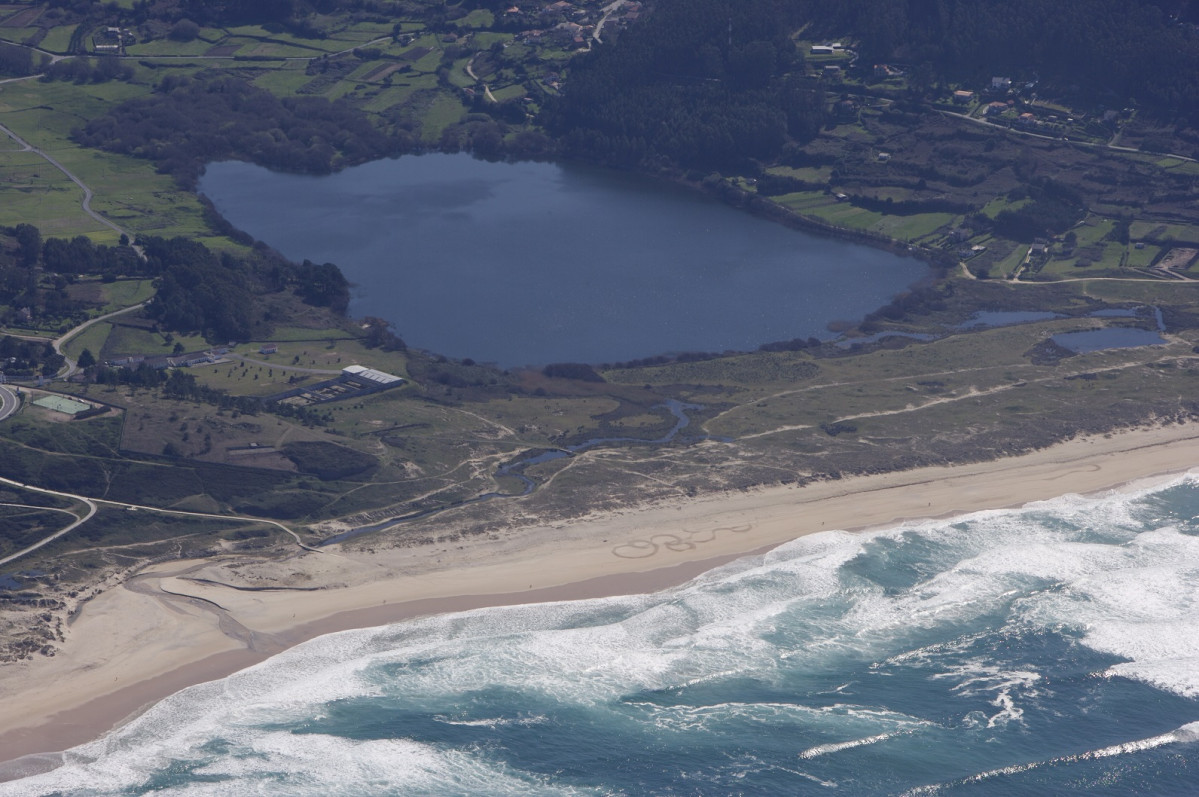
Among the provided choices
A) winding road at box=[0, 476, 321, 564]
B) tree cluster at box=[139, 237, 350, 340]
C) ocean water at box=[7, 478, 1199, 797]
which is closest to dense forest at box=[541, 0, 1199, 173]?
tree cluster at box=[139, 237, 350, 340]

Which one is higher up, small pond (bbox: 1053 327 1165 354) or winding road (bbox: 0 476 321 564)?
A: small pond (bbox: 1053 327 1165 354)

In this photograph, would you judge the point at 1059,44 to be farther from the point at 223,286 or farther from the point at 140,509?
the point at 140,509

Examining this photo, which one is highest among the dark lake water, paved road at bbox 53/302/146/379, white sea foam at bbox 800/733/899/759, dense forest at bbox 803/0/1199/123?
dense forest at bbox 803/0/1199/123

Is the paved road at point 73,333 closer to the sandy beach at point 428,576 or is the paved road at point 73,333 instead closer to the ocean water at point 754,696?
the sandy beach at point 428,576

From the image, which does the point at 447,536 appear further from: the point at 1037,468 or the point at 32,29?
the point at 32,29

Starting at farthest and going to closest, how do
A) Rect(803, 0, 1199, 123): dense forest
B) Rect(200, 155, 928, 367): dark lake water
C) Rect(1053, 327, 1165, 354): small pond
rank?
1. Rect(803, 0, 1199, 123): dense forest
2. Rect(200, 155, 928, 367): dark lake water
3. Rect(1053, 327, 1165, 354): small pond

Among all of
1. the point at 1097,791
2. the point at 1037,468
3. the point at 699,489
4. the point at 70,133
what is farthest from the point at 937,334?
the point at 70,133

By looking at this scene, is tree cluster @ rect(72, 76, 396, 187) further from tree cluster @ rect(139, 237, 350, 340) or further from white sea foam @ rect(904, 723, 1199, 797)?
white sea foam @ rect(904, 723, 1199, 797)
